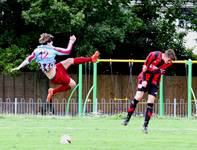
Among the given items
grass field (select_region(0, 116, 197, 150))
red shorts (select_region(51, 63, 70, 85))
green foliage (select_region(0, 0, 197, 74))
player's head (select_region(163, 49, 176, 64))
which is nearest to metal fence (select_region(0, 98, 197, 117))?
green foliage (select_region(0, 0, 197, 74))

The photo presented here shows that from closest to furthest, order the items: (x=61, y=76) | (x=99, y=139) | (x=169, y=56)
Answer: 1. (x=99, y=139)
2. (x=169, y=56)
3. (x=61, y=76)

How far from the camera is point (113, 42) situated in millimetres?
36719

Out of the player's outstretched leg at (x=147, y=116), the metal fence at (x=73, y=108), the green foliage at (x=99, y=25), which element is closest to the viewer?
the player's outstretched leg at (x=147, y=116)

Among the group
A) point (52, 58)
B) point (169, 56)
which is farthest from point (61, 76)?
point (169, 56)

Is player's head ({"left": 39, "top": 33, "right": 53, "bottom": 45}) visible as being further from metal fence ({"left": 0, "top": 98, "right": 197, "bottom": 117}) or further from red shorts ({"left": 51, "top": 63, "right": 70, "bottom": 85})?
metal fence ({"left": 0, "top": 98, "right": 197, "bottom": 117})

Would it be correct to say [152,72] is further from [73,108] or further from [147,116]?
[73,108]

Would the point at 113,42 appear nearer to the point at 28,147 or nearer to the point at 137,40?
the point at 137,40

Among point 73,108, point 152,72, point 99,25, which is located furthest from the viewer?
point 99,25

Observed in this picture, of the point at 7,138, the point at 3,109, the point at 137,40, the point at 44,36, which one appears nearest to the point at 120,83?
the point at 137,40

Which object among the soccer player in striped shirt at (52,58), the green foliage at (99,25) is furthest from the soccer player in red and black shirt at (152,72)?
the green foliage at (99,25)

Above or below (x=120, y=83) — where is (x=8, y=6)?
above

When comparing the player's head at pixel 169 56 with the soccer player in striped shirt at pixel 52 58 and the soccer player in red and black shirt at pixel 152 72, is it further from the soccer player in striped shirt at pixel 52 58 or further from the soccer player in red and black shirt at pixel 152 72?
the soccer player in striped shirt at pixel 52 58

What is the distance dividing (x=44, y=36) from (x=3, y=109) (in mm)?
14866

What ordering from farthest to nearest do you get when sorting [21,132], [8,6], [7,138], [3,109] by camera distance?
[8,6]
[3,109]
[21,132]
[7,138]
